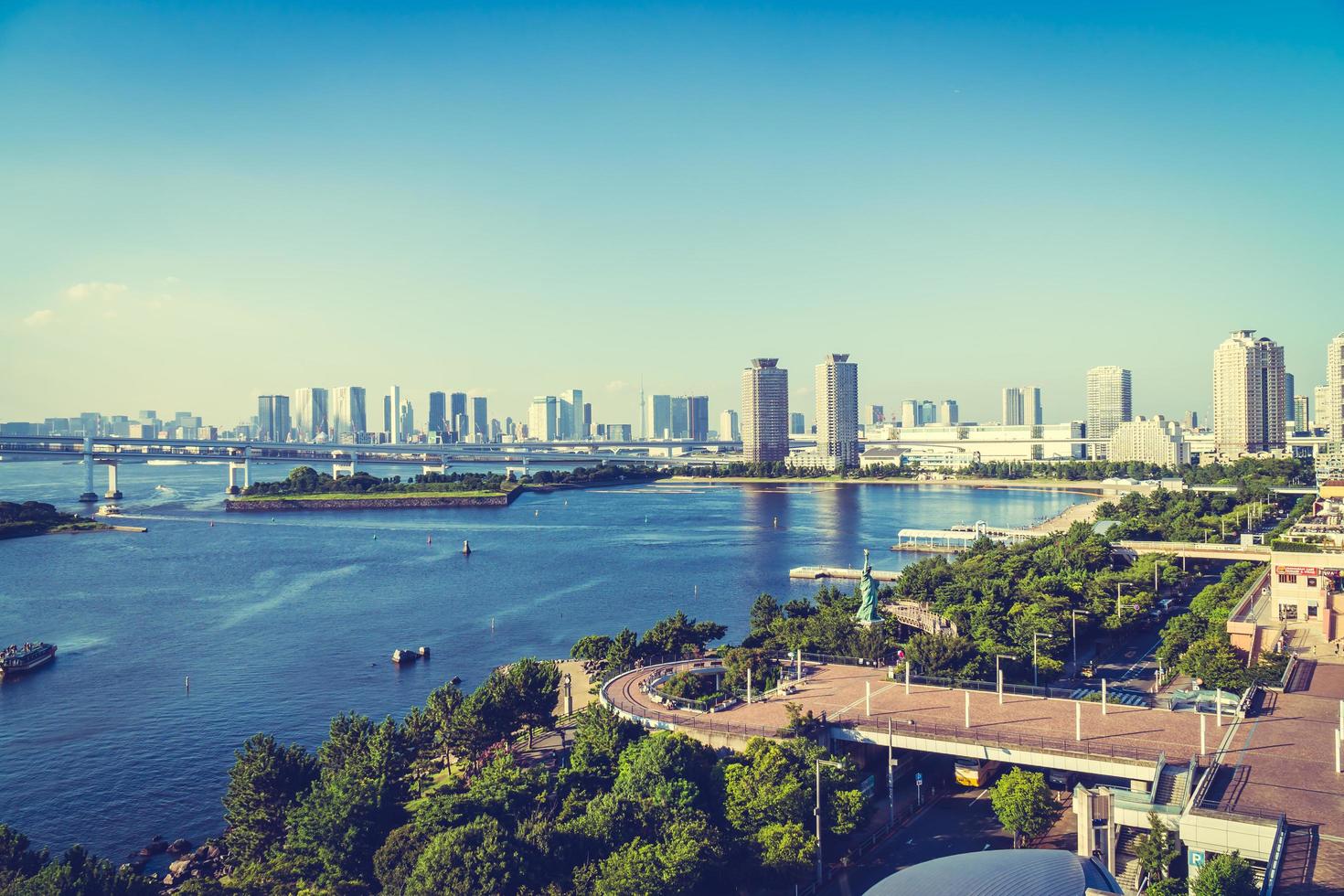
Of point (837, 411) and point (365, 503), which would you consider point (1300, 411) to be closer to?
point (837, 411)

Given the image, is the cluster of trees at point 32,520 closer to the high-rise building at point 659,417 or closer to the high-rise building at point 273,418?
the high-rise building at point 273,418

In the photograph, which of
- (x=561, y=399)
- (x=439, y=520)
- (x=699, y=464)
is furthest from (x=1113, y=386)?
(x=561, y=399)

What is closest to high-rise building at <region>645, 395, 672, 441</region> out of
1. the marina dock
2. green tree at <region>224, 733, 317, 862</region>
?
the marina dock

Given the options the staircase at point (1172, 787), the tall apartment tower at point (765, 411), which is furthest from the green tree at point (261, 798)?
the tall apartment tower at point (765, 411)

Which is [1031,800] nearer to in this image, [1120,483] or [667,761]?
[667,761]

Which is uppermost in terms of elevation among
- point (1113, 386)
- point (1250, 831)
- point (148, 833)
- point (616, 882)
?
point (1113, 386)

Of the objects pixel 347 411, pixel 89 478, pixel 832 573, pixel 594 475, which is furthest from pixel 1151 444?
pixel 347 411

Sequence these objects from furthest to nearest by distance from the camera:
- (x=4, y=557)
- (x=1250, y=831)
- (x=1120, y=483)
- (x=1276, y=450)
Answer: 1. (x=1276, y=450)
2. (x=1120, y=483)
3. (x=4, y=557)
4. (x=1250, y=831)
